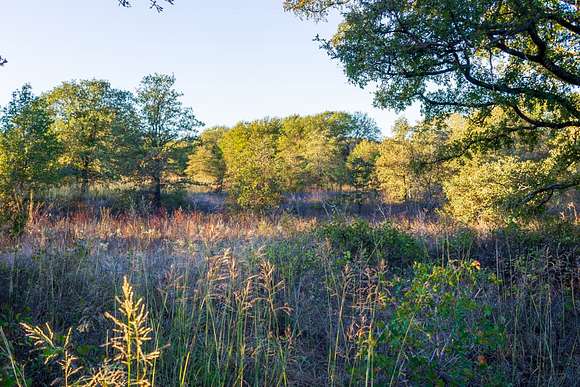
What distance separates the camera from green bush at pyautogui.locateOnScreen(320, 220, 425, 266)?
774 cm

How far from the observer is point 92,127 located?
86.8ft

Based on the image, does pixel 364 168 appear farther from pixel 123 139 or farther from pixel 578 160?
pixel 578 160

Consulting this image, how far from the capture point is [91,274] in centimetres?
456

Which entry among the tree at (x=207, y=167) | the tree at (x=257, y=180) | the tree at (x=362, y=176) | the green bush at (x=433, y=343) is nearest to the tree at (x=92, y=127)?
the tree at (x=257, y=180)

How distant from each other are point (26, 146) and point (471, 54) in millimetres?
17179

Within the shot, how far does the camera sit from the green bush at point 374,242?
774 centimetres

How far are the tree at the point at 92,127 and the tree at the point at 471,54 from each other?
17.6 m

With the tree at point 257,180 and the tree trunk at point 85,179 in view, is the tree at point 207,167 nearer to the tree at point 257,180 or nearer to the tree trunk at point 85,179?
the tree trunk at point 85,179

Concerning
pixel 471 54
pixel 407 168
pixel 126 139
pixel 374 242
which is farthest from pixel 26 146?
pixel 407 168

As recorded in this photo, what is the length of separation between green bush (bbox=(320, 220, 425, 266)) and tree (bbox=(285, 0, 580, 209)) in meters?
2.58

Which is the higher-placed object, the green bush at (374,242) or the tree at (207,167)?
the tree at (207,167)

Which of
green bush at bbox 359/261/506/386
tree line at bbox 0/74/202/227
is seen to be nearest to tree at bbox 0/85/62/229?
tree line at bbox 0/74/202/227

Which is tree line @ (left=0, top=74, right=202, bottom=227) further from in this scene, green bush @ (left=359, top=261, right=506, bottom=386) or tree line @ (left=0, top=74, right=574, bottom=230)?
green bush @ (left=359, top=261, right=506, bottom=386)

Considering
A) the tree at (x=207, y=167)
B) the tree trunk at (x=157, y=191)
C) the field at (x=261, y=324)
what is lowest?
the field at (x=261, y=324)
